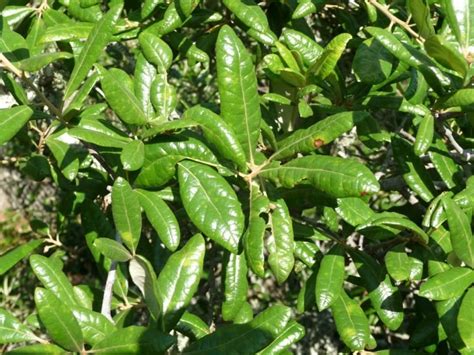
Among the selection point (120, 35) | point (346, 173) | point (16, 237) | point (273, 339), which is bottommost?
point (16, 237)

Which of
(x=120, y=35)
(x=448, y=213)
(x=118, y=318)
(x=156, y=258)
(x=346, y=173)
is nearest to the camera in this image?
(x=346, y=173)

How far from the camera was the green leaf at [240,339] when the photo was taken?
1595 mm

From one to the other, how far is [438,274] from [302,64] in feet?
2.19

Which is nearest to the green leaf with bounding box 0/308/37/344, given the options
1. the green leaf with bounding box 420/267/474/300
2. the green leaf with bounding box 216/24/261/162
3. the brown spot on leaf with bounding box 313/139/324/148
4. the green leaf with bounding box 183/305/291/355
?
the green leaf with bounding box 183/305/291/355

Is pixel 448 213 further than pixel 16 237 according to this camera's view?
No

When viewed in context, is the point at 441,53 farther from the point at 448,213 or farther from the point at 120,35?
the point at 120,35

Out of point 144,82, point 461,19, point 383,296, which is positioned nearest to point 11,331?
point 144,82

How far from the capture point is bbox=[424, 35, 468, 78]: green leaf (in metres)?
1.59

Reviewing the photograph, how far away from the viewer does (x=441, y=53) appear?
64.3 inches

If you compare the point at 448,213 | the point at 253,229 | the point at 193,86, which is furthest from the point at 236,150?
the point at 193,86

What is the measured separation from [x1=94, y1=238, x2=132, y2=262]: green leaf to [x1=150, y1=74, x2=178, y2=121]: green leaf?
0.36 m

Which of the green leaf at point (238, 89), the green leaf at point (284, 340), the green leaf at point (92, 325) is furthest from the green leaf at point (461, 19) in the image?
the green leaf at point (92, 325)

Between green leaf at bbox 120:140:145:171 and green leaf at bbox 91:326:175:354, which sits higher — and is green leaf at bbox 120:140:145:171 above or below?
above

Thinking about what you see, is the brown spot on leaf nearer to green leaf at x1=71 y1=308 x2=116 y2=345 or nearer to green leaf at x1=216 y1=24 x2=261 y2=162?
green leaf at x1=216 y1=24 x2=261 y2=162
